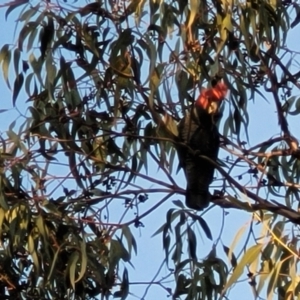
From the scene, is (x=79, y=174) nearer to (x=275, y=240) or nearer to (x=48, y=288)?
(x=48, y=288)

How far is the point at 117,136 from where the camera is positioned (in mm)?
3180

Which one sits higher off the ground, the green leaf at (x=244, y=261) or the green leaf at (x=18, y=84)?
the green leaf at (x=18, y=84)

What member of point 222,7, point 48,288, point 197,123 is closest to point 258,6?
point 222,7

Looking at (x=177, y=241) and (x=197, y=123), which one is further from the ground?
(x=197, y=123)

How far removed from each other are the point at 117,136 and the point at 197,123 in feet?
0.96

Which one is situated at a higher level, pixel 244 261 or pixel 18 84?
pixel 18 84

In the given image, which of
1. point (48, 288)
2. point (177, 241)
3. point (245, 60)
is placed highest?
point (245, 60)

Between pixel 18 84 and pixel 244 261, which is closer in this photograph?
pixel 244 261

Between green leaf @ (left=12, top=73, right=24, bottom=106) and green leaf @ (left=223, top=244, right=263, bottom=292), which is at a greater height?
green leaf @ (left=12, top=73, right=24, bottom=106)

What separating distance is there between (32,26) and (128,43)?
31 cm

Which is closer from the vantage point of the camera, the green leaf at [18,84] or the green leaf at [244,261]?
the green leaf at [244,261]

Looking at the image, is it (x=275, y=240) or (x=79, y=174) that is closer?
(x=275, y=240)

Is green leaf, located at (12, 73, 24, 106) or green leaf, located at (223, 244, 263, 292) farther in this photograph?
green leaf, located at (12, 73, 24, 106)

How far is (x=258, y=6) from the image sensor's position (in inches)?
124
